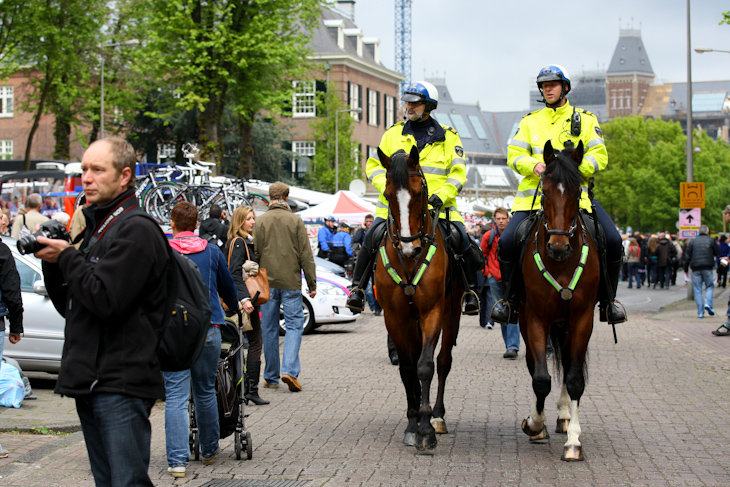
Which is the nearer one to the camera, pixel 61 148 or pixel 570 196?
pixel 570 196

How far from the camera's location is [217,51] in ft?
108

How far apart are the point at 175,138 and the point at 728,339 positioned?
35999mm

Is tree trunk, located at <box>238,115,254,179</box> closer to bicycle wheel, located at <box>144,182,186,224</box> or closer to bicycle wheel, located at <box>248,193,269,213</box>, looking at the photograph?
bicycle wheel, located at <box>248,193,269,213</box>

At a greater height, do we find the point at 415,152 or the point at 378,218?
the point at 415,152

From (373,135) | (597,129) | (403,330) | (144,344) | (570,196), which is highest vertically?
(373,135)

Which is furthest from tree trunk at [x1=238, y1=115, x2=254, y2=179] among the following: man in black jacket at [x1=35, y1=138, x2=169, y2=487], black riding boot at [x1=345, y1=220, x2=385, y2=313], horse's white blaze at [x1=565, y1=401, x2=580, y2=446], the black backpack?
man in black jacket at [x1=35, y1=138, x2=169, y2=487]

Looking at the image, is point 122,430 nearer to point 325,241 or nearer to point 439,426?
point 439,426

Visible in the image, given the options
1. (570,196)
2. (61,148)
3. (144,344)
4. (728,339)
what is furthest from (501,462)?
(61,148)

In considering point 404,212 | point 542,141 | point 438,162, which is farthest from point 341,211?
point 404,212

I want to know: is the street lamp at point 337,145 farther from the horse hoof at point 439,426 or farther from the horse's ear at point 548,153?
the horse's ear at point 548,153

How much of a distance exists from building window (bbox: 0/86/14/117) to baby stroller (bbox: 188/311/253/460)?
67.3m

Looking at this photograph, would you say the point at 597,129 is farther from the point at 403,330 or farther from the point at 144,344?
the point at 144,344

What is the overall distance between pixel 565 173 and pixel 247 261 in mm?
3419

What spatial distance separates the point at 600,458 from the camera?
6.68 metres
